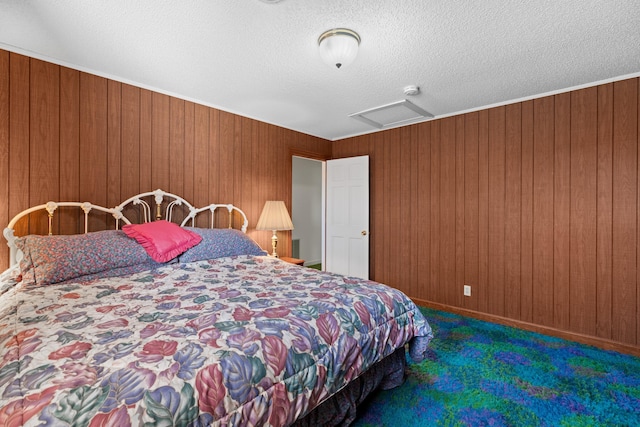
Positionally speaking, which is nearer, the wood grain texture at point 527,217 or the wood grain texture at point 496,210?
the wood grain texture at point 527,217

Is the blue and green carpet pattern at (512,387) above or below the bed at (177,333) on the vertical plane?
below

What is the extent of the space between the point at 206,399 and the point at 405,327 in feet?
4.27

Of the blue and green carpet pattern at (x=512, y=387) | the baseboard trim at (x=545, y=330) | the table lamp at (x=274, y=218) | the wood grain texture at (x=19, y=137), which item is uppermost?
the wood grain texture at (x=19, y=137)

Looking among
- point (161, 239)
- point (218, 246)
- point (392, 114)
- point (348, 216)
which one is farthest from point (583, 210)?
point (161, 239)

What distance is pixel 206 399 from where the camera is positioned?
907mm

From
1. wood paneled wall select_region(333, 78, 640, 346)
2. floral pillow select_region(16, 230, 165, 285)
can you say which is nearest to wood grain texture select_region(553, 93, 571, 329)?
wood paneled wall select_region(333, 78, 640, 346)

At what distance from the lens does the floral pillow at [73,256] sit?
5.84 feet

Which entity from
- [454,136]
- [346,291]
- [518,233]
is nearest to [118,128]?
[346,291]

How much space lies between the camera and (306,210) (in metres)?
6.10

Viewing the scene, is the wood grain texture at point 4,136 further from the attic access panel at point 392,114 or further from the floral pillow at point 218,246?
the attic access panel at point 392,114

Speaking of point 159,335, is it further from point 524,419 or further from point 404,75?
point 404,75

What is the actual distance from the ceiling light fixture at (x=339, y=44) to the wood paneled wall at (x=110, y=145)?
1.85m

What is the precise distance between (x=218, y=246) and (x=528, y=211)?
10.1ft

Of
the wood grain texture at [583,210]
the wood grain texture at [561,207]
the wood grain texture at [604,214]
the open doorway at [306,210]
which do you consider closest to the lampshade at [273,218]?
the open doorway at [306,210]
